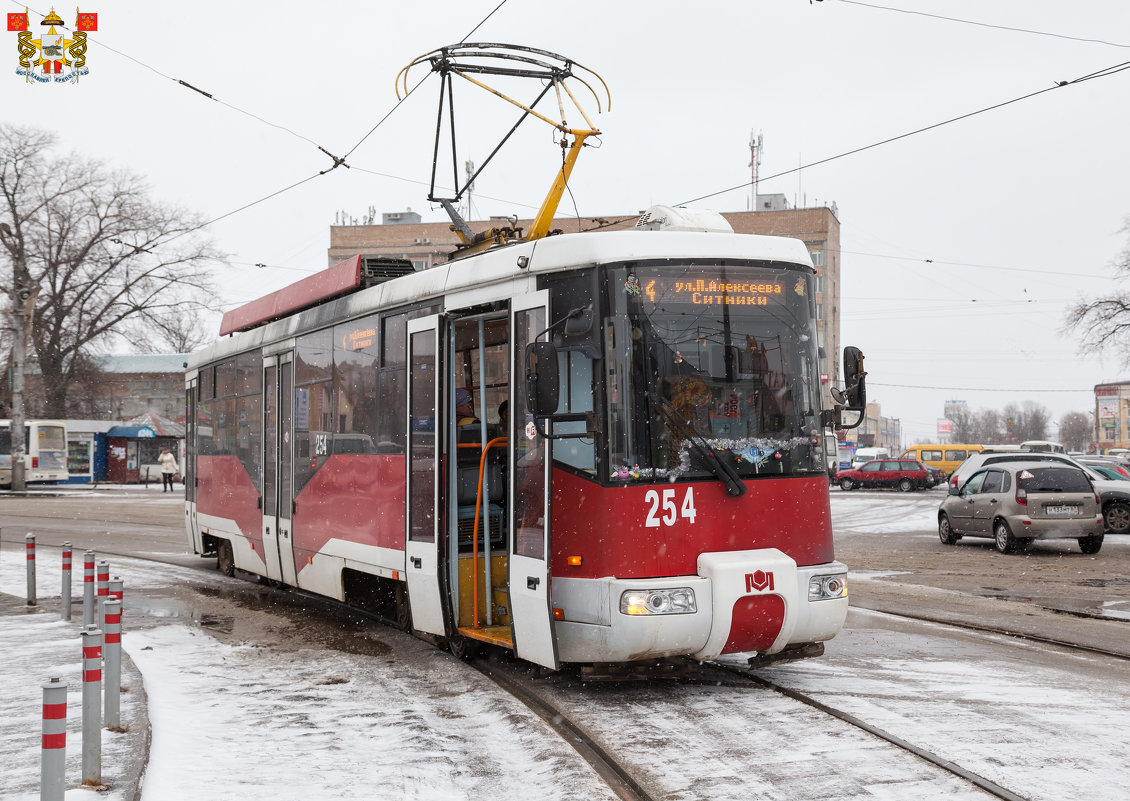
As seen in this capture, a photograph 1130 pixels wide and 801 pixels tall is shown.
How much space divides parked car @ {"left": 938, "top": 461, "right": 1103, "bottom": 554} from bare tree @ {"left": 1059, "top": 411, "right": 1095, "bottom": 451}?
14178cm

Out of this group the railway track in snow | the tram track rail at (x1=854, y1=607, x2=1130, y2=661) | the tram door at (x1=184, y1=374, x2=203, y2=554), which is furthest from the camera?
the tram door at (x1=184, y1=374, x2=203, y2=554)

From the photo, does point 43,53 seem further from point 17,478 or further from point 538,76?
point 17,478

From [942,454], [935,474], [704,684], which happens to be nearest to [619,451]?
[704,684]

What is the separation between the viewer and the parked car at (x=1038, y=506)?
19.0m

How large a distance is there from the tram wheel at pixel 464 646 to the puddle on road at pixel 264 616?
945 mm

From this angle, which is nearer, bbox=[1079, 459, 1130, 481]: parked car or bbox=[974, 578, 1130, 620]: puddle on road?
bbox=[974, 578, 1130, 620]: puddle on road

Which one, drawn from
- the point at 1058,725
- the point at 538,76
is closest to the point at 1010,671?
the point at 1058,725

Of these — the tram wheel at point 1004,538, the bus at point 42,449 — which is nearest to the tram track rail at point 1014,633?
the tram wheel at point 1004,538

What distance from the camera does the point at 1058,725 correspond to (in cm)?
673

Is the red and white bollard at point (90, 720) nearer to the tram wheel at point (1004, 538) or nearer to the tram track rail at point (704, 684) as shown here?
the tram track rail at point (704, 684)

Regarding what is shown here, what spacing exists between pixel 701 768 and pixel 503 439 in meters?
3.41

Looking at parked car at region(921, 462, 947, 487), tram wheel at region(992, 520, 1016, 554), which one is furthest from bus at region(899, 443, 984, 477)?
tram wheel at region(992, 520, 1016, 554)

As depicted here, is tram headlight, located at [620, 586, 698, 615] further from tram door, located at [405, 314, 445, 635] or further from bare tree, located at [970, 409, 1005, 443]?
bare tree, located at [970, 409, 1005, 443]

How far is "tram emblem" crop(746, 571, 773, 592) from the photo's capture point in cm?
729
